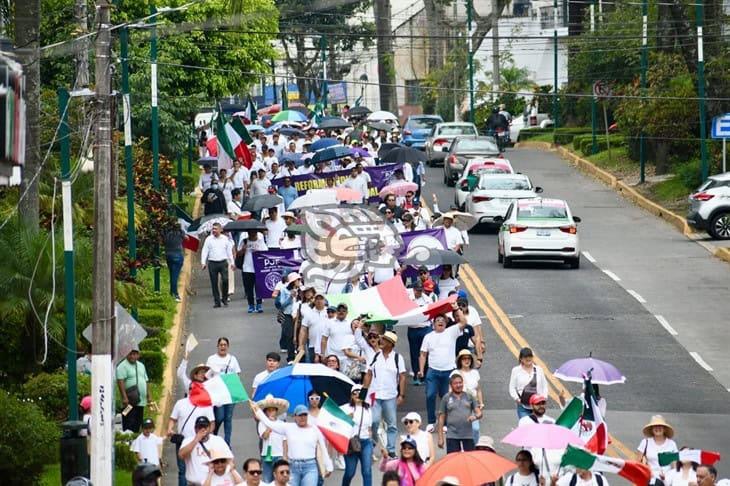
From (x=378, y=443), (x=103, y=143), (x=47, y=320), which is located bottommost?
(x=378, y=443)

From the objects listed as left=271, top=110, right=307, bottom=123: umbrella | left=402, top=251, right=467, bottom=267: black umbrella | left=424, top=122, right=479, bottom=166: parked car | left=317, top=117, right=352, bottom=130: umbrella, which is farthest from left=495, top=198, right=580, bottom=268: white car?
left=271, top=110, right=307, bottom=123: umbrella

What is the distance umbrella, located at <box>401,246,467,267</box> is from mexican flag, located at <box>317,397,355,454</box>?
8916mm

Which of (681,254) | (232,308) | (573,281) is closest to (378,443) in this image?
(232,308)

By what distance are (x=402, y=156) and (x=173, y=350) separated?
1604 centimetres

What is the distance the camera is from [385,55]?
7819cm

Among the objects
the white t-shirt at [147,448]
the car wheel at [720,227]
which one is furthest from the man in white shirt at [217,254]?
the car wheel at [720,227]

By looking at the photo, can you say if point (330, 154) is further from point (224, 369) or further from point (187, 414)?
point (187, 414)

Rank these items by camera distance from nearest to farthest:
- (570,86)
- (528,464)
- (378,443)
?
(528,464) < (378,443) < (570,86)

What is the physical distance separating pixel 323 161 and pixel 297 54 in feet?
167

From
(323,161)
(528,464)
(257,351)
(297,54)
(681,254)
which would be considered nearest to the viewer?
(528,464)

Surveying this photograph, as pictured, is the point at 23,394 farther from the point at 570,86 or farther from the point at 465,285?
the point at 570,86

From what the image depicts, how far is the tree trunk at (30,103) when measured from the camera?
2452cm

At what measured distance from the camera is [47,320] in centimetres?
2244

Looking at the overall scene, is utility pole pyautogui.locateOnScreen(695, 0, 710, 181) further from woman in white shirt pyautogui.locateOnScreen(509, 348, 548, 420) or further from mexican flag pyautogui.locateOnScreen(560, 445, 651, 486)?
mexican flag pyautogui.locateOnScreen(560, 445, 651, 486)
